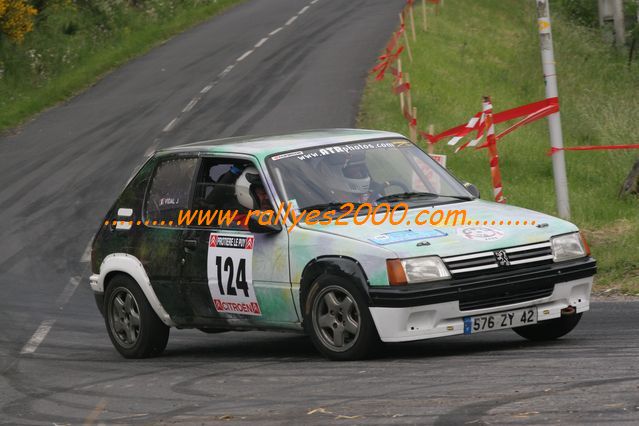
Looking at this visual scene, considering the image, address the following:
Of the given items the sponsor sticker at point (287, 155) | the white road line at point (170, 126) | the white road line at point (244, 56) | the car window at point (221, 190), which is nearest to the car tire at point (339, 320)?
the car window at point (221, 190)

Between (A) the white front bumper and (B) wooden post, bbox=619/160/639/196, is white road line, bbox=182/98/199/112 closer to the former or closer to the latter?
(B) wooden post, bbox=619/160/639/196

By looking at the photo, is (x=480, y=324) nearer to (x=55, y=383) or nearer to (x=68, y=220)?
(x=55, y=383)

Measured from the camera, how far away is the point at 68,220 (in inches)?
729

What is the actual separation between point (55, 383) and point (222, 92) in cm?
1999

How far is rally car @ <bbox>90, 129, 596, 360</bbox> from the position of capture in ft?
26.9

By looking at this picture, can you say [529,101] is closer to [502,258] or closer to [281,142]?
[281,142]

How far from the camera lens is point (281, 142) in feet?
31.6

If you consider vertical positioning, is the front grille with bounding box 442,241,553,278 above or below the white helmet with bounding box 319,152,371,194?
below

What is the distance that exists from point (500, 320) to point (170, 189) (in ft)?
10.1

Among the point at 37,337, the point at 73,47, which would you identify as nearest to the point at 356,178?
the point at 37,337

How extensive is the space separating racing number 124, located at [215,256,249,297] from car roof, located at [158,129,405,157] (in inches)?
32.6

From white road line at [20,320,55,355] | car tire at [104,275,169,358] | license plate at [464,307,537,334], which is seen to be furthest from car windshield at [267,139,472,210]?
white road line at [20,320,55,355]

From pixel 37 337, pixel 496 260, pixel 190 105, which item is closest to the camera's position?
pixel 496 260

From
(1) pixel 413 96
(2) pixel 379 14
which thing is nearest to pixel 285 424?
(1) pixel 413 96
